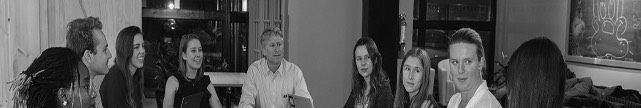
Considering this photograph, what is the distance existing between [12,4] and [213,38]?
597cm

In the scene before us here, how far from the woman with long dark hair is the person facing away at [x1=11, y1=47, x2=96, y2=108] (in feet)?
2.50

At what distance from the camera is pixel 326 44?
5297mm

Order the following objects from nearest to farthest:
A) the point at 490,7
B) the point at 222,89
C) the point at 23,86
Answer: the point at 23,86
the point at 222,89
the point at 490,7

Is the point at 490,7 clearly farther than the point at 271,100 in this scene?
Yes

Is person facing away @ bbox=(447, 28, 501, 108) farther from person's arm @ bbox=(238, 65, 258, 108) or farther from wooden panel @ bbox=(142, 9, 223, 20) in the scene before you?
wooden panel @ bbox=(142, 9, 223, 20)

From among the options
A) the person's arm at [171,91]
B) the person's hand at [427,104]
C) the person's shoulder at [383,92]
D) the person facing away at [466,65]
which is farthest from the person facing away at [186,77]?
the person facing away at [466,65]

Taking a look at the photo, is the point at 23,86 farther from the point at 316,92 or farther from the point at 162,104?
the point at 316,92

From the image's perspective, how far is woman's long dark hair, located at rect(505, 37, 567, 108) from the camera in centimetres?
222

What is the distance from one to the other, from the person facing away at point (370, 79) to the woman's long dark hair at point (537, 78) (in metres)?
1.11

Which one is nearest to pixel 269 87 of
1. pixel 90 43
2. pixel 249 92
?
pixel 249 92

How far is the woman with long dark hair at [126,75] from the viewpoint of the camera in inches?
110

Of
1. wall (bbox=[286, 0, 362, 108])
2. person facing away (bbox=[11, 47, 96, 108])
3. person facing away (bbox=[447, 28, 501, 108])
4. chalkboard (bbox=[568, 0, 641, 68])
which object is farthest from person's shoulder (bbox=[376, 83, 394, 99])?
chalkboard (bbox=[568, 0, 641, 68])

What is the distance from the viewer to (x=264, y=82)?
411 cm

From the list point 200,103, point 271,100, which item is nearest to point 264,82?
point 271,100
